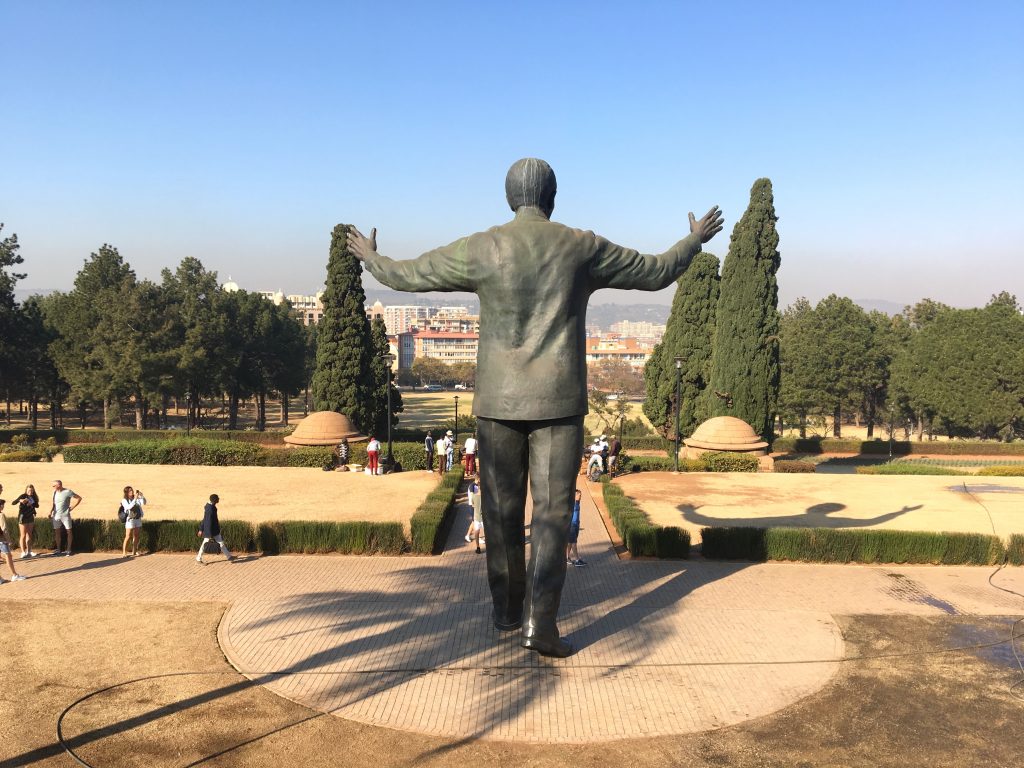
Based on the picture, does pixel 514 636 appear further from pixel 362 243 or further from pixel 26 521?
pixel 26 521

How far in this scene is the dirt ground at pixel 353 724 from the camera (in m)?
6.83

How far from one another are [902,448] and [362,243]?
3727 cm

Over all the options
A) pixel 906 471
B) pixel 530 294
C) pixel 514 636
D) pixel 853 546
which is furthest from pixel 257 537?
pixel 906 471

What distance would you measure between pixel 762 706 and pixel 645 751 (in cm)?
170

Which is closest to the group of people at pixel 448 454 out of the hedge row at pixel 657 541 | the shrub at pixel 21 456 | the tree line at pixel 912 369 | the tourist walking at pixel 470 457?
the tourist walking at pixel 470 457

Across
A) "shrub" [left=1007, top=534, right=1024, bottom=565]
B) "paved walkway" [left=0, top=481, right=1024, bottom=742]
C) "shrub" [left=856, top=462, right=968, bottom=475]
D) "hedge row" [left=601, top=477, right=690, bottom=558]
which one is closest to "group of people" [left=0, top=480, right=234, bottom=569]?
"paved walkway" [left=0, top=481, right=1024, bottom=742]

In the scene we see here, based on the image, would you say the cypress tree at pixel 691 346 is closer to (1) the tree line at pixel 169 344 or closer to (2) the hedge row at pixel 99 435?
(1) the tree line at pixel 169 344

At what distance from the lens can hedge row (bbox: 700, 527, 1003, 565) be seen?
1423 cm

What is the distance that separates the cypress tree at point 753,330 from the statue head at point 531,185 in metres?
26.5

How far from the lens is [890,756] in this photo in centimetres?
695

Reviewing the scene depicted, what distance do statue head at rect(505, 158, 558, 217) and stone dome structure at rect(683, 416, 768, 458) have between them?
2155 cm

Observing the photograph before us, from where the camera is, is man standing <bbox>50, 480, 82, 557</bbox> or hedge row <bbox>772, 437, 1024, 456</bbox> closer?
man standing <bbox>50, 480, 82, 557</bbox>

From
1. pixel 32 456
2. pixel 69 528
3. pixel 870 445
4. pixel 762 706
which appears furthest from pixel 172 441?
pixel 870 445

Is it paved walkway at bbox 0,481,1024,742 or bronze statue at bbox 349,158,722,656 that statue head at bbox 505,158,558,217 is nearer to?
bronze statue at bbox 349,158,722,656
